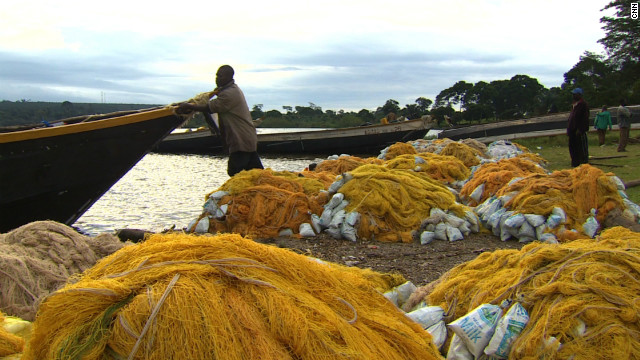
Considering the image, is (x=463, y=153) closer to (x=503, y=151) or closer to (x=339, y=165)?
(x=503, y=151)

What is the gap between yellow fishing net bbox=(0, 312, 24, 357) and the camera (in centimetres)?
245

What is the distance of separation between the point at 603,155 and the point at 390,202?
10.3 meters

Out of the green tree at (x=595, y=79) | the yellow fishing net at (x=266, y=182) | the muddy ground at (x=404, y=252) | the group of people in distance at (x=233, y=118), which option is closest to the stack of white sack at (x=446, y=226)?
the muddy ground at (x=404, y=252)

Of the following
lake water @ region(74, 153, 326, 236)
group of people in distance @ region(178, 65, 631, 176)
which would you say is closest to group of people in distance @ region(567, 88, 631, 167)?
group of people in distance @ region(178, 65, 631, 176)

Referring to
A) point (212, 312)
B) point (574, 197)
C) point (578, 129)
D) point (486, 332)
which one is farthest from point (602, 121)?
point (212, 312)

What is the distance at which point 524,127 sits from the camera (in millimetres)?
21625

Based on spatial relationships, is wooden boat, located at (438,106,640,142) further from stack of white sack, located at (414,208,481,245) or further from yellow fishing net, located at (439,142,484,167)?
stack of white sack, located at (414,208,481,245)

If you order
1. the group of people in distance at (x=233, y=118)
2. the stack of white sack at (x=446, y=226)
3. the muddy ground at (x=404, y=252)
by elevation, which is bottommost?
the muddy ground at (x=404, y=252)

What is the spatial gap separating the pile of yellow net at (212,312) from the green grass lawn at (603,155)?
6.64 m

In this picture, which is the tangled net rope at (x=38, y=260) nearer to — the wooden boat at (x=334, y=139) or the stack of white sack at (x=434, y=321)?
the stack of white sack at (x=434, y=321)

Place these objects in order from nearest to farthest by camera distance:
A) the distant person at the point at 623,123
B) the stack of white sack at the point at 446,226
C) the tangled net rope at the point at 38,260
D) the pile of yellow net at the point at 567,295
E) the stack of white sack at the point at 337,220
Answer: the pile of yellow net at the point at 567,295, the tangled net rope at the point at 38,260, the stack of white sack at the point at 446,226, the stack of white sack at the point at 337,220, the distant person at the point at 623,123

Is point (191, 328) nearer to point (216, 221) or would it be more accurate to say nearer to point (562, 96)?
point (216, 221)

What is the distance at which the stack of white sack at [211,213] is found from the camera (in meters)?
6.62

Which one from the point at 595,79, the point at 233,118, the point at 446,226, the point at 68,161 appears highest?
the point at 595,79
